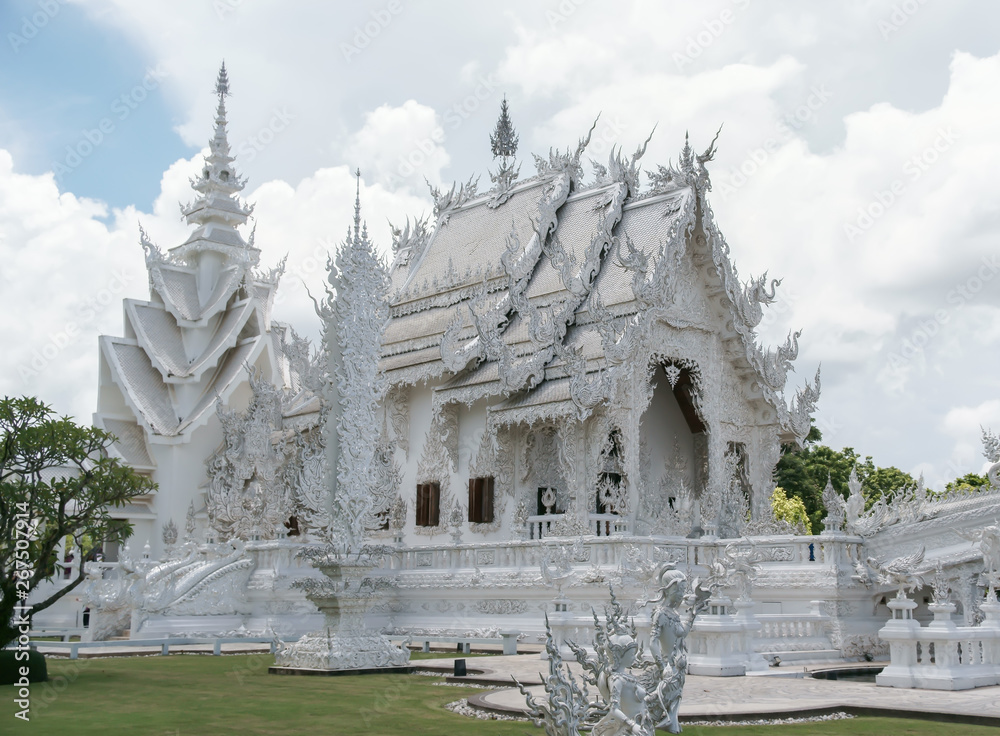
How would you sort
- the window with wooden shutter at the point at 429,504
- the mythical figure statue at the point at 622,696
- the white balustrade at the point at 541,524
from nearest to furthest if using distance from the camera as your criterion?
the mythical figure statue at the point at 622,696 → the white balustrade at the point at 541,524 → the window with wooden shutter at the point at 429,504

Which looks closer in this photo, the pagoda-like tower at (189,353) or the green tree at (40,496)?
the green tree at (40,496)

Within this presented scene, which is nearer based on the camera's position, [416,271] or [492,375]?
[492,375]

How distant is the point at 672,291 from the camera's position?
18.0 metres

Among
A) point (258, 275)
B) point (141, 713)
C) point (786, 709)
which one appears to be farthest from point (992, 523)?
point (258, 275)

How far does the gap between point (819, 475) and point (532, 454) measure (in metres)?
20.1

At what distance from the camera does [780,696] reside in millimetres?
8758

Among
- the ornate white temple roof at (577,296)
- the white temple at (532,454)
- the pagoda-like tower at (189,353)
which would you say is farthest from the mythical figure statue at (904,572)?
the pagoda-like tower at (189,353)

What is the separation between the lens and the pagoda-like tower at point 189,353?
25203 mm

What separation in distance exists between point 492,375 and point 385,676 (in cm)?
839

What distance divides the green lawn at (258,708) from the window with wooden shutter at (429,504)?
8133mm

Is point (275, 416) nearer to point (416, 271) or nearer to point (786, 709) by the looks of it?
point (416, 271)

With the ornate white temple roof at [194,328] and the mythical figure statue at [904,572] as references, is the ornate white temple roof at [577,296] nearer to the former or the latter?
the mythical figure statue at [904,572]

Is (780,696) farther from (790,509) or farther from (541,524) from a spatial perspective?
(790,509)

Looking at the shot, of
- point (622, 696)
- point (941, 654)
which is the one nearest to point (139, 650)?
point (941, 654)
